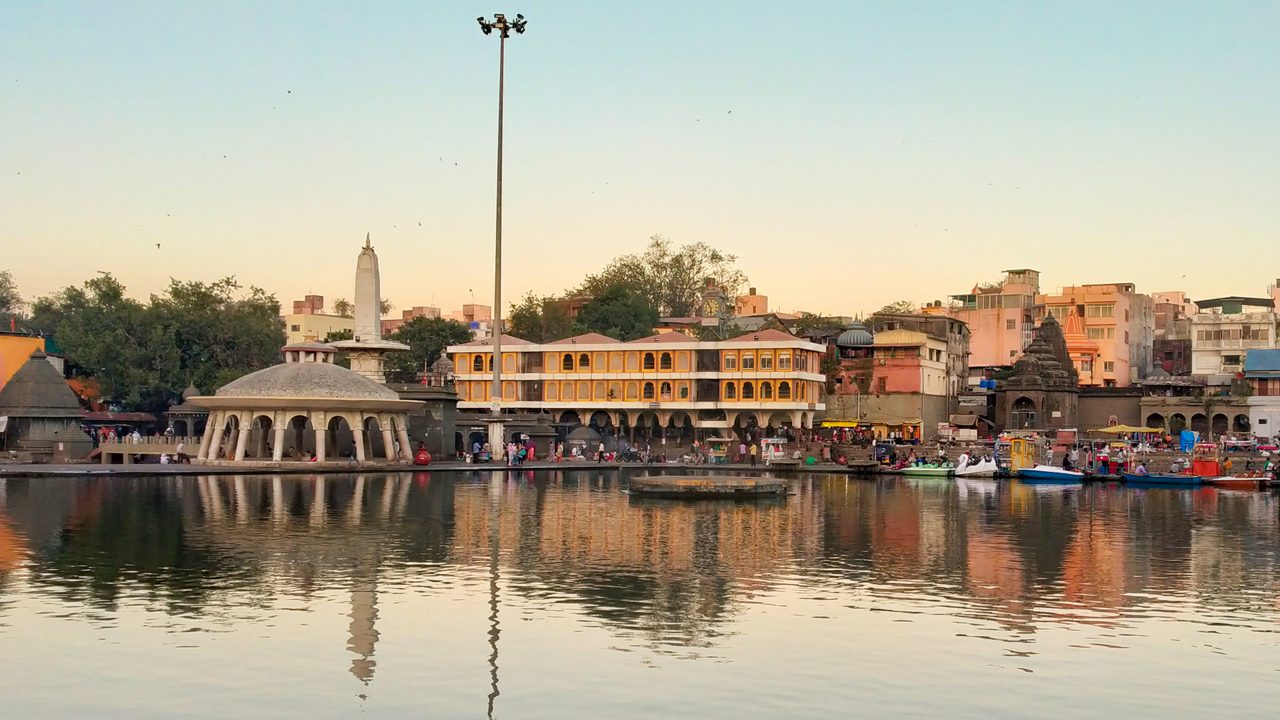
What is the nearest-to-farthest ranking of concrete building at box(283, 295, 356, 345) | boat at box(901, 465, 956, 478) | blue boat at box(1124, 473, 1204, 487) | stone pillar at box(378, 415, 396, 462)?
blue boat at box(1124, 473, 1204, 487), stone pillar at box(378, 415, 396, 462), boat at box(901, 465, 956, 478), concrete building at box(283, 295, 356, 345)

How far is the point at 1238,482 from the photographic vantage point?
61.4 metres

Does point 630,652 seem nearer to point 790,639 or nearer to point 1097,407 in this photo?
point 790,639

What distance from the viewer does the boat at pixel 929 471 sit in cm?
6838

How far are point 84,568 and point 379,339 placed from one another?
4964 cm

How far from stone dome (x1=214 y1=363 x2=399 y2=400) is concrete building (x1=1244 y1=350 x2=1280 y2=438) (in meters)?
52.4

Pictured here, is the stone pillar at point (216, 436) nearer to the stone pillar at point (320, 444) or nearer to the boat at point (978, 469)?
the stone pillar at point (320, 444)

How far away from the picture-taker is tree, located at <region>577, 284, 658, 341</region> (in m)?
105

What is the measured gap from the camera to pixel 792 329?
10512cm

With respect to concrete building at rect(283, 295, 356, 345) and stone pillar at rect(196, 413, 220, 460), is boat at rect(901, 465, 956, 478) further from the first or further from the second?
concrete building at rect(283, 295, 356, 345)

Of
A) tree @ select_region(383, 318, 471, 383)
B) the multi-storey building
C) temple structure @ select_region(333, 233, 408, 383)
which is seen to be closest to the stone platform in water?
temple structure @ select_region(333, 233, 408, 383)

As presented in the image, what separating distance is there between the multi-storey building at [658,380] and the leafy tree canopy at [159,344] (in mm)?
14123

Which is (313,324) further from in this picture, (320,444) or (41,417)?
(320,444)

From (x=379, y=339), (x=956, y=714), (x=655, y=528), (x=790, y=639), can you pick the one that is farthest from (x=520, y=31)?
(x=956, y=714)

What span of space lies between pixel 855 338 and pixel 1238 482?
36.4m
